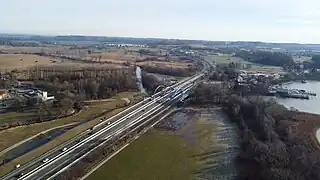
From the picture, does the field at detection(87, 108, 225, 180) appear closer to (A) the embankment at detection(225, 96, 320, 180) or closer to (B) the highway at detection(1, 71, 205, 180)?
(B) the highway at detection(1, 71, 205, 180)

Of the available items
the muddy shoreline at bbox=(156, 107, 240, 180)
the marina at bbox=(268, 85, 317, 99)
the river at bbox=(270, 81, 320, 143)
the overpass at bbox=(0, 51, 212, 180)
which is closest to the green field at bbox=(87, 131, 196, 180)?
the muddy shoreline at bbox=(156, 107, 240, 180)

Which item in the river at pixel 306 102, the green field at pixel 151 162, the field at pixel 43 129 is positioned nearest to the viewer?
the green field at pixel 151 162

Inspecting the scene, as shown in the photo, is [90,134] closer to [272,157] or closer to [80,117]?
[80,117]

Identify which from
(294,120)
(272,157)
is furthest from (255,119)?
(272,157)

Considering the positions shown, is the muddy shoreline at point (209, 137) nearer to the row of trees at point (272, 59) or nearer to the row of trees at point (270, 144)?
the row of trees at point (270, 144)

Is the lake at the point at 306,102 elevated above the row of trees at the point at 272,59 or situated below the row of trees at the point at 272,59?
below

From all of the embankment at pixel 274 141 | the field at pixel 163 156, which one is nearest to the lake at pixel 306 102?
the embankment at pixel 274 141
